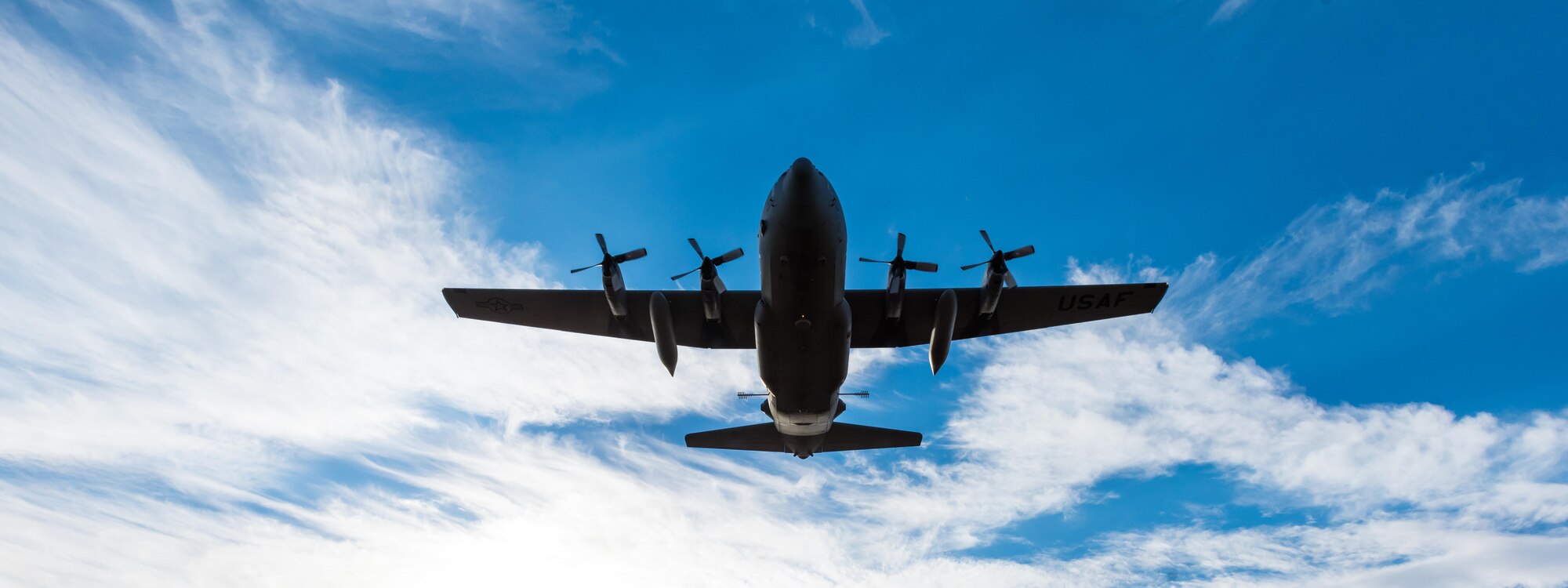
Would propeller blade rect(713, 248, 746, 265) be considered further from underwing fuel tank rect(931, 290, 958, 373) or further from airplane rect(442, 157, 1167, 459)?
underwing fuel tank rect(931, 290, 958, 373)

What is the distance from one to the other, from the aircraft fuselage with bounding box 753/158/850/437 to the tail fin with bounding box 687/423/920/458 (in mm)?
3908

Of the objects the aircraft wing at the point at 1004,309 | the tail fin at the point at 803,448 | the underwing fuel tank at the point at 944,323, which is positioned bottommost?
the tail fin at the point at 803,448

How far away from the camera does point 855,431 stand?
28.0 meters

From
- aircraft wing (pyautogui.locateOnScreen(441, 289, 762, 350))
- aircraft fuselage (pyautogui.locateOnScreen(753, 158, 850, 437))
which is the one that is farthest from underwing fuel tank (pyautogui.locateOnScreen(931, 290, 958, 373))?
aircraft wing (pyautogui.locateOnScreen(441, 289, 762, 350))

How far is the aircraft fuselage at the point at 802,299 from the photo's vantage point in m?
17.0

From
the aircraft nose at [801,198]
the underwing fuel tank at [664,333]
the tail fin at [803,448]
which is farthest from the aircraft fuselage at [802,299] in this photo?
the tail fin at [803,448]

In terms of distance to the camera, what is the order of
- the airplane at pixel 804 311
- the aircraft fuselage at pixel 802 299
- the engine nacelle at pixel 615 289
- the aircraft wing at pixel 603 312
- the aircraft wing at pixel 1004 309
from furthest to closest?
the aircraft wing at pixel 603 312, the aircraft wing at pixel 1004 309, the engine nacelle at pixel 615 289, the airplane at pixel 804 311, the aircraft fuselage at pixel 802 299

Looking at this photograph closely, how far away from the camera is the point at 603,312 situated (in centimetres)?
2397

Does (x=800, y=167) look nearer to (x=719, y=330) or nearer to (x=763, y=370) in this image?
(x=763, y=370)

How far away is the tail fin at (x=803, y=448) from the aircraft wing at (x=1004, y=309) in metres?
4.60

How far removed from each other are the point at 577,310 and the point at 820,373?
8397 mm

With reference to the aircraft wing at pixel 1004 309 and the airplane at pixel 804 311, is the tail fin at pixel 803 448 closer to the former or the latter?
the airplane at pixel 804 311

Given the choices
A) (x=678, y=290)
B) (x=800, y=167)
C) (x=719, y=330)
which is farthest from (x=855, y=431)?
(x=800, y=167)

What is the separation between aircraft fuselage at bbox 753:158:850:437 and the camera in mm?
17031
